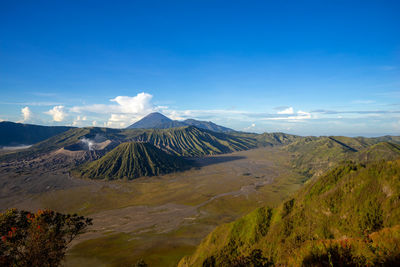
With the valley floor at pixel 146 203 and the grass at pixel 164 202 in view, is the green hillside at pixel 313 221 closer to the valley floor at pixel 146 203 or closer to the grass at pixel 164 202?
the valley floor at pixel 146 203

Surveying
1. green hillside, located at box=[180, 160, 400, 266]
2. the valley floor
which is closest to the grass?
the valley floor

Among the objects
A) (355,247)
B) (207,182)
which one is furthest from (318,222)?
(207,182)

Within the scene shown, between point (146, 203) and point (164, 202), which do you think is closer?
point (146, 203)

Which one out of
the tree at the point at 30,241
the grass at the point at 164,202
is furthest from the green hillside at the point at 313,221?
the tree at the point at 30,241

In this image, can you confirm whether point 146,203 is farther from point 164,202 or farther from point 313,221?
point 313,221

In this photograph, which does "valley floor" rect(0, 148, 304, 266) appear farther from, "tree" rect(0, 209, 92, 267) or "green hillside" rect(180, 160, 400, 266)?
"tree" rect(0, 209, 92, 267)

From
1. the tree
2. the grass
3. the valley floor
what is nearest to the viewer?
the tree

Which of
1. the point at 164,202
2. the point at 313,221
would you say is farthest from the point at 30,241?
the point at 164,202

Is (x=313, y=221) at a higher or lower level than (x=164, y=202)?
higher

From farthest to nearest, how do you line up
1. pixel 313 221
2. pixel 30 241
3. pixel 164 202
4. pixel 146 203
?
1. pixel 164 202
2. pixel 146 203
3. pixel 313 221
4. pixel 30 241
